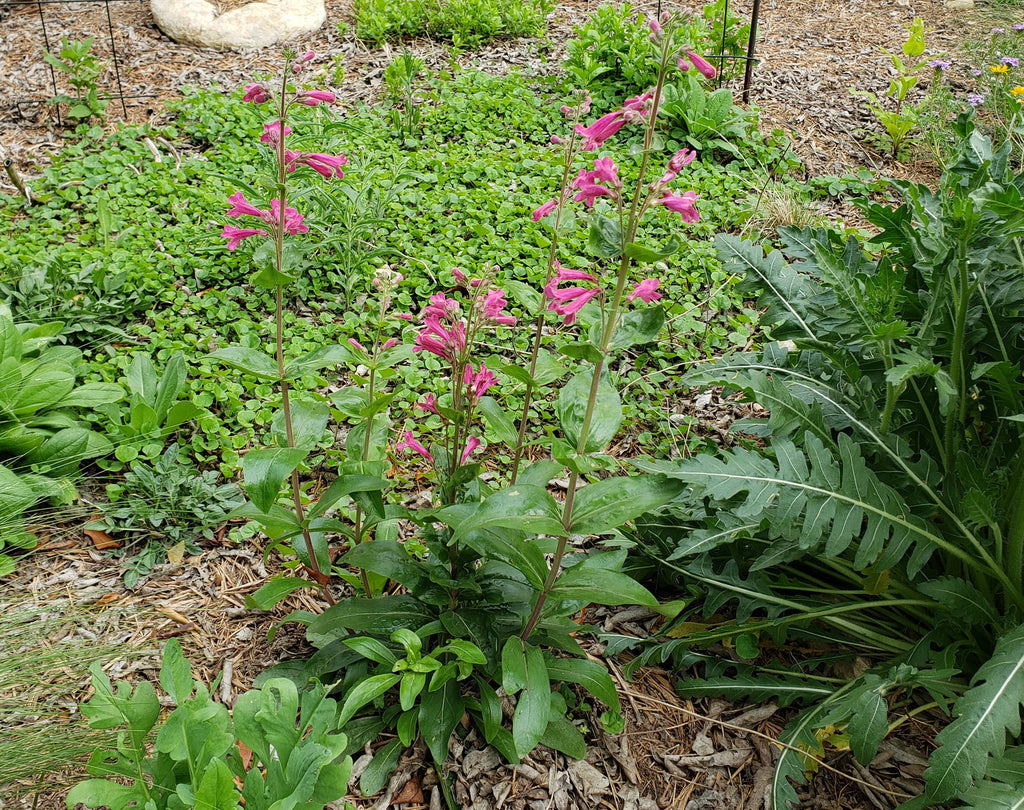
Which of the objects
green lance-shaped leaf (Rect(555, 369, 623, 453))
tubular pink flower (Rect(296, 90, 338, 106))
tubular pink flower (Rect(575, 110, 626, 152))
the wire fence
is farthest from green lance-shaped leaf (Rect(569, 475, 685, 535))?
the wire fence

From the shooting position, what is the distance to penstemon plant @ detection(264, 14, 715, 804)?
1.86 m

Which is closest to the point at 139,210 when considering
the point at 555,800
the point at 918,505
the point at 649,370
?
the point at 649,370

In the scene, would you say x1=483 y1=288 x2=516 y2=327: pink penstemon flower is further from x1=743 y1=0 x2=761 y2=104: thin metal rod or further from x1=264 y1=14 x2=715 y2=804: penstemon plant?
x1=743 y1=0 x2=761 y2=104: thin metal rod

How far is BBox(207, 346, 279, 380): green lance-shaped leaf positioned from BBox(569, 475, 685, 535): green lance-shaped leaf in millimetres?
893

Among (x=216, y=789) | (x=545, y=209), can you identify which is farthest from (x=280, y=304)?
(x=216, y=789)

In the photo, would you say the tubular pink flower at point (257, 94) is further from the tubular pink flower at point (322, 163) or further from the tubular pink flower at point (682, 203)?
the tubular pink flower at point (682, 203)

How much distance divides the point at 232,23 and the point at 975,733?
21.8 feet

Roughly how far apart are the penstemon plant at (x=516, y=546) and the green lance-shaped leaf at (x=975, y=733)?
0.75 metres

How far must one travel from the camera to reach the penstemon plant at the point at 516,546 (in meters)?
1.86

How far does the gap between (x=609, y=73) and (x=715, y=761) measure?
4.75 meters

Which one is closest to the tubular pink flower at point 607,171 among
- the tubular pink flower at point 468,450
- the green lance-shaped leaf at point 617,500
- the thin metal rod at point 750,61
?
the green lance-shaped leaf at point 617,500

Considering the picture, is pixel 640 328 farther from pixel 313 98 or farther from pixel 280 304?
pixel 313 98

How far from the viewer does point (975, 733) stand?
1850 millimetres

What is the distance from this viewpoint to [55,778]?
6.78ft
